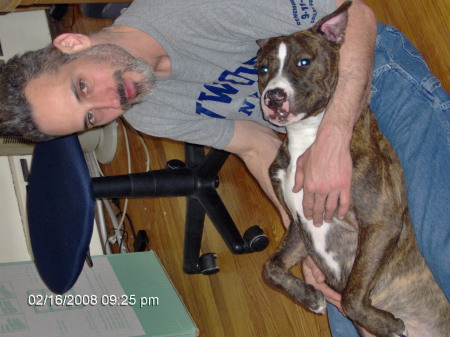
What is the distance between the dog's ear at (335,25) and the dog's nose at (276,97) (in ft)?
0.83

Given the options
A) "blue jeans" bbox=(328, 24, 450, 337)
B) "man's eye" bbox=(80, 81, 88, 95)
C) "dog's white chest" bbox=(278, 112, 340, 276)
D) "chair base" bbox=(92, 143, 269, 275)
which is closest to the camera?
"blue jeans" bbox=(328, 24, 450, 337)

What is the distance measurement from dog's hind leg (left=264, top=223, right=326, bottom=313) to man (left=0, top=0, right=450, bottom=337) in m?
0.25

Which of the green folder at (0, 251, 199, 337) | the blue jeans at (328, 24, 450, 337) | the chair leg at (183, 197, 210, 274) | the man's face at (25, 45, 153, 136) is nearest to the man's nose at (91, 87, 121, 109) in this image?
the man's face at (25, 45, 153, 136)

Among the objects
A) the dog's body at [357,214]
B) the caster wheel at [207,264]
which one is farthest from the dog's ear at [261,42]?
the caster wheel at [207,264]

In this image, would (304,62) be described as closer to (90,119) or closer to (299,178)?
(299,178)

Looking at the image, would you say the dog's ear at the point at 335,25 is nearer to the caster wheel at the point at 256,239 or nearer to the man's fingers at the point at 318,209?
the man's fingers at the point at 318,209

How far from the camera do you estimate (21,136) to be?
2.00 metres

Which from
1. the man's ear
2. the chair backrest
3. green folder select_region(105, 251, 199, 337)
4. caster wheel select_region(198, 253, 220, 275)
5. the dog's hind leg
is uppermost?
the man's ear

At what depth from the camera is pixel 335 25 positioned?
1.88 metres

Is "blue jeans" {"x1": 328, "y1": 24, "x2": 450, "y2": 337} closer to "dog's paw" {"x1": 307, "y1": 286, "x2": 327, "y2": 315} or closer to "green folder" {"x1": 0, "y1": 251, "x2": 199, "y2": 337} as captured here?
"dog's paw" {"x1": 307, "y1": 286, "x2": 327, "y2": 315}

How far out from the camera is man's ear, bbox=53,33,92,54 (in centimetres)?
187

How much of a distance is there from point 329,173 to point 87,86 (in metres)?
0.81

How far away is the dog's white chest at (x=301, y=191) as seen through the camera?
1.98 m

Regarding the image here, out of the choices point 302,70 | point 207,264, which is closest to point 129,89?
point 302,70
